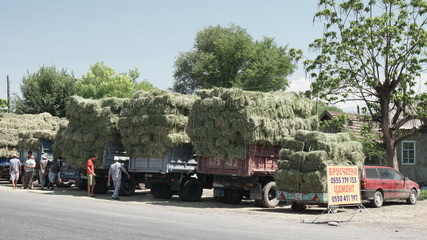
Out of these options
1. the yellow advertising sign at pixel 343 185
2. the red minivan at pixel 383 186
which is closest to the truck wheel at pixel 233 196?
the red minivan at pixel 383 186

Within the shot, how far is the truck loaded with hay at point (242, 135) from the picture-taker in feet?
60.4

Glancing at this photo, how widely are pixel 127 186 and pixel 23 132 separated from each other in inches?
360

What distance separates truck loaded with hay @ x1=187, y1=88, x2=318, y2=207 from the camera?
18.4 m

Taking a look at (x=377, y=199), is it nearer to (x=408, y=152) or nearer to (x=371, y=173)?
(x=371, y=173)

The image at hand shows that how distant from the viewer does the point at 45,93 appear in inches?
1804

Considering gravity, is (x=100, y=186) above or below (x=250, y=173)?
below

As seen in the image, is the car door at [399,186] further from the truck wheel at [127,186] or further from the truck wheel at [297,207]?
the truck wheel at [127,186]

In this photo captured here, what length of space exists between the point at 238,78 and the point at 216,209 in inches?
1834

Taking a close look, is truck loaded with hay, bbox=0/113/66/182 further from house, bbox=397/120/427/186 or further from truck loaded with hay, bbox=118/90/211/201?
house, bbox=397/120/427/186

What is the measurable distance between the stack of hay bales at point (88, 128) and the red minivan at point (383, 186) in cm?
1081

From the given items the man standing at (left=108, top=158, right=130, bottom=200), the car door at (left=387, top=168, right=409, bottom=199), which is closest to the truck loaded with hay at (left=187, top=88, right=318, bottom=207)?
the man standing at (left=108, top=158, right=130, bottom=200)

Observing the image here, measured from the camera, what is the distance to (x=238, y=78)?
209 ft

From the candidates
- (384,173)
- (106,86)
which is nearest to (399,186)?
(384,173)

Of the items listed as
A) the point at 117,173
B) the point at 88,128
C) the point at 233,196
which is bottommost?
the point at 233,196
